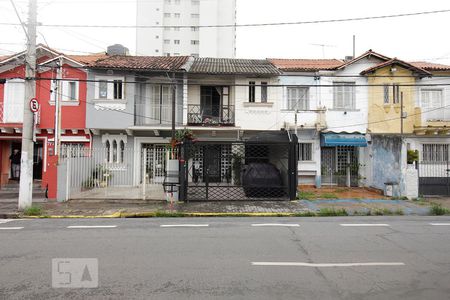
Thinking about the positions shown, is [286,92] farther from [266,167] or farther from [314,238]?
[314,238]

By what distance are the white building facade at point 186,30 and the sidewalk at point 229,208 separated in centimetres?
4790

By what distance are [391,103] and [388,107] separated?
0.87 ft

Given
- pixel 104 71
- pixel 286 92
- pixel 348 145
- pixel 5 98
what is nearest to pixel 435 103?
pixel 348 145

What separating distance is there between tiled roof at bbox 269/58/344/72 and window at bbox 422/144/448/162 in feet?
21.8

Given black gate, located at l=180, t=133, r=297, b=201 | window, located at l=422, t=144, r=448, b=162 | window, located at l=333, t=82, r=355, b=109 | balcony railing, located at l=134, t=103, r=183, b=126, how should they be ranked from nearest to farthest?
black gate, located at l=180, t=133, r=297, b=201, balcony railing, located at l=134, t=103, r=183, b=126, window, located at l=422, t=144, r=448, b=162, window, located at l=333, t=82, r=355, b=109

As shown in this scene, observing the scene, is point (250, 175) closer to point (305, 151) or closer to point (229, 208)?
point (229, 208)

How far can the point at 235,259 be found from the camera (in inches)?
207

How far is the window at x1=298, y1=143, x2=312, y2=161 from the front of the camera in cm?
1748

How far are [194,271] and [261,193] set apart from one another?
28.0 ft

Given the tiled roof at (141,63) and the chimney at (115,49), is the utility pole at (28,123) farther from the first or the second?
the chimney at (115,49)

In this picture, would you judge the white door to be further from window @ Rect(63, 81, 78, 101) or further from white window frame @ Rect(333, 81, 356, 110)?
white window frame @ Rect(333, 81, 356, 110)

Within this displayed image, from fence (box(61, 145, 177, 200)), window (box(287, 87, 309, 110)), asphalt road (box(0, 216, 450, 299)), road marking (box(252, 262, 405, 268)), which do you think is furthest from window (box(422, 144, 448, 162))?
road marking (box(252, 262, 405, 268))

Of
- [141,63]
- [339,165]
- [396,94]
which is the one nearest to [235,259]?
[141,63]

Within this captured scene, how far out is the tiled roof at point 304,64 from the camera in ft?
55.8
